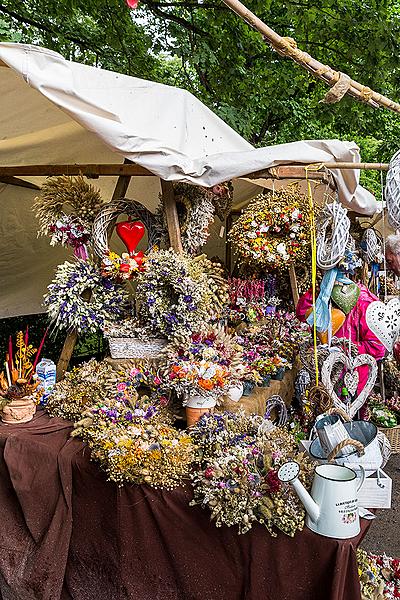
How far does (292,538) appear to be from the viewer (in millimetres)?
2219

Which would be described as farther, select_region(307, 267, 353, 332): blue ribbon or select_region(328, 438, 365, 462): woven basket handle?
→ select_region(307, 267, 353, 332): blue ribbon

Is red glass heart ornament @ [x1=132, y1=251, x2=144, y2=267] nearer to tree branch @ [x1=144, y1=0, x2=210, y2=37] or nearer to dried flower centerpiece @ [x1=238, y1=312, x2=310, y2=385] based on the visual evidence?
dried flower centerpiece @ [x1=238, y1=312, x2=310, y2=385]

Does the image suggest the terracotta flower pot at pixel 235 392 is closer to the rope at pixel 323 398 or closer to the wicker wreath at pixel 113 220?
the rope at pixel 323 398

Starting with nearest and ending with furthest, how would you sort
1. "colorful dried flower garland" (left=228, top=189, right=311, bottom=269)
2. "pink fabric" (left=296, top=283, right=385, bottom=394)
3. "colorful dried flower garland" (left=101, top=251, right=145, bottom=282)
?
1. "colorful dried flower garland" (left=101, top=251, right=145, bottom=282)
2. "colorful dried flower garland" (left=228, top=189, right=311, bottom=269)
3. "pink fabric" (left=296, top=283, right=385, bottom=394)

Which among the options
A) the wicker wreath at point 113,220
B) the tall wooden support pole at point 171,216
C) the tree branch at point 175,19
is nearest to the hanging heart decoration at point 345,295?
the tall wooden support pole at point 171,216

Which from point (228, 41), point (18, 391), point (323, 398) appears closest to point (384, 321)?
point (323, 398)

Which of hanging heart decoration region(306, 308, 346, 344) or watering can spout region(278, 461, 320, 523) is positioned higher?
hanging heart decoration region(306, 308, 346, 344)

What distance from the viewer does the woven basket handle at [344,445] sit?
7.50 feet

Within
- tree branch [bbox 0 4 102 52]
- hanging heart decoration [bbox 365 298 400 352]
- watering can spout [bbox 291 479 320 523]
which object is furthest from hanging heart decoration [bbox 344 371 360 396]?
tree branch [bbox 0 4 102 52]

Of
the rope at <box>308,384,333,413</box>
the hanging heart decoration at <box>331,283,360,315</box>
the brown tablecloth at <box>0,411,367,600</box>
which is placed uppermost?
Result: the hanging heart decoration at <box>331,283,360,315</box>

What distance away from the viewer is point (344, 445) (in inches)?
90.4

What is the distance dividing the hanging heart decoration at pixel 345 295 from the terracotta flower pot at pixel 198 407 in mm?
1269

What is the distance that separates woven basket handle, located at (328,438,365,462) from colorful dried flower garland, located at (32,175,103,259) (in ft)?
6.28

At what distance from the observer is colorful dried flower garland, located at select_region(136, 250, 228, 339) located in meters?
2.99
